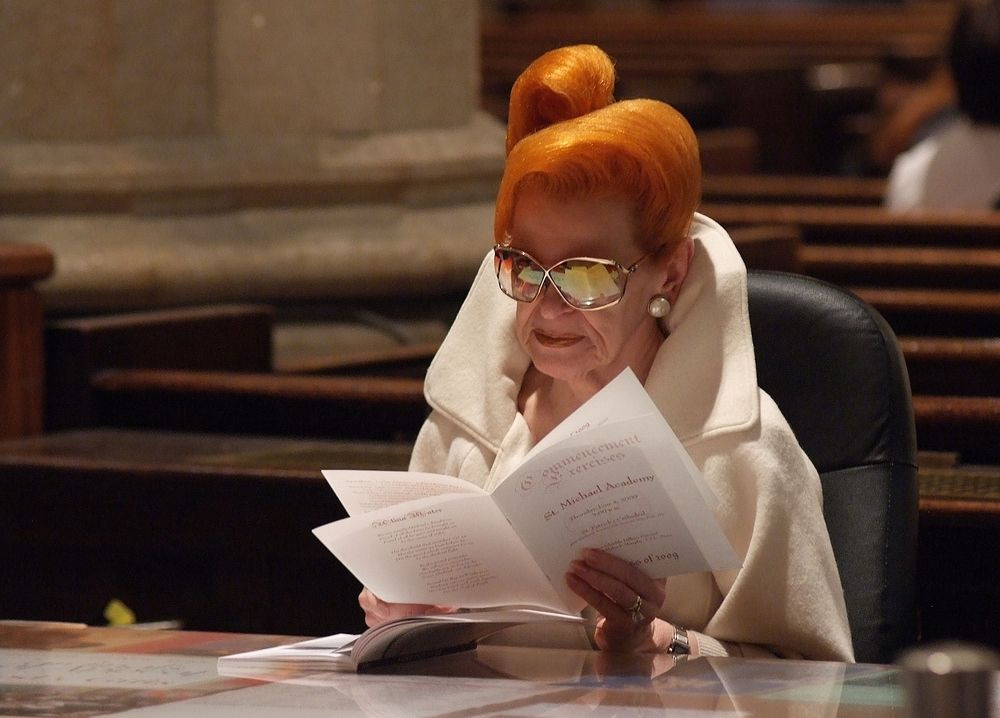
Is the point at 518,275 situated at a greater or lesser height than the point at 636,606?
greater

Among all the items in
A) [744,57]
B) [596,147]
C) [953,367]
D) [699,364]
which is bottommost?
[744,57]

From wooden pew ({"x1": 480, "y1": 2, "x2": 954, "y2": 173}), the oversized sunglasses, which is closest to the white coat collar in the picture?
the oversized sunglasses

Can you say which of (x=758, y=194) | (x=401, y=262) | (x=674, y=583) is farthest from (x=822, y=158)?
(x=674, y=583)

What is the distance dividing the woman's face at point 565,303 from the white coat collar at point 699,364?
0.13ft

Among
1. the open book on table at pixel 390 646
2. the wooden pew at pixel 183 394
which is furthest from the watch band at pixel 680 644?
the wooden pew at pixel 183 394

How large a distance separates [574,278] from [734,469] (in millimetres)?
292

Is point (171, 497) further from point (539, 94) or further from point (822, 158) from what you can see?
point (822, 158)

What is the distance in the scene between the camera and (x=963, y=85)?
583 cm

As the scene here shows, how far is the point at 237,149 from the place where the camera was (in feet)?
14.4

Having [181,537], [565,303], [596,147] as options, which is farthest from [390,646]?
[181,537]

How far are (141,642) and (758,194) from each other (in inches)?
189

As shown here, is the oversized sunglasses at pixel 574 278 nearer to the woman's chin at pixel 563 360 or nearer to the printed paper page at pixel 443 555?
the woman's chin at pixel 563 360

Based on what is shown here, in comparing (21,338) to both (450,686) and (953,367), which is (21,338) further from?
(450,686)

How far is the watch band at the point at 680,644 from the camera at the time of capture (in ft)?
6.28
